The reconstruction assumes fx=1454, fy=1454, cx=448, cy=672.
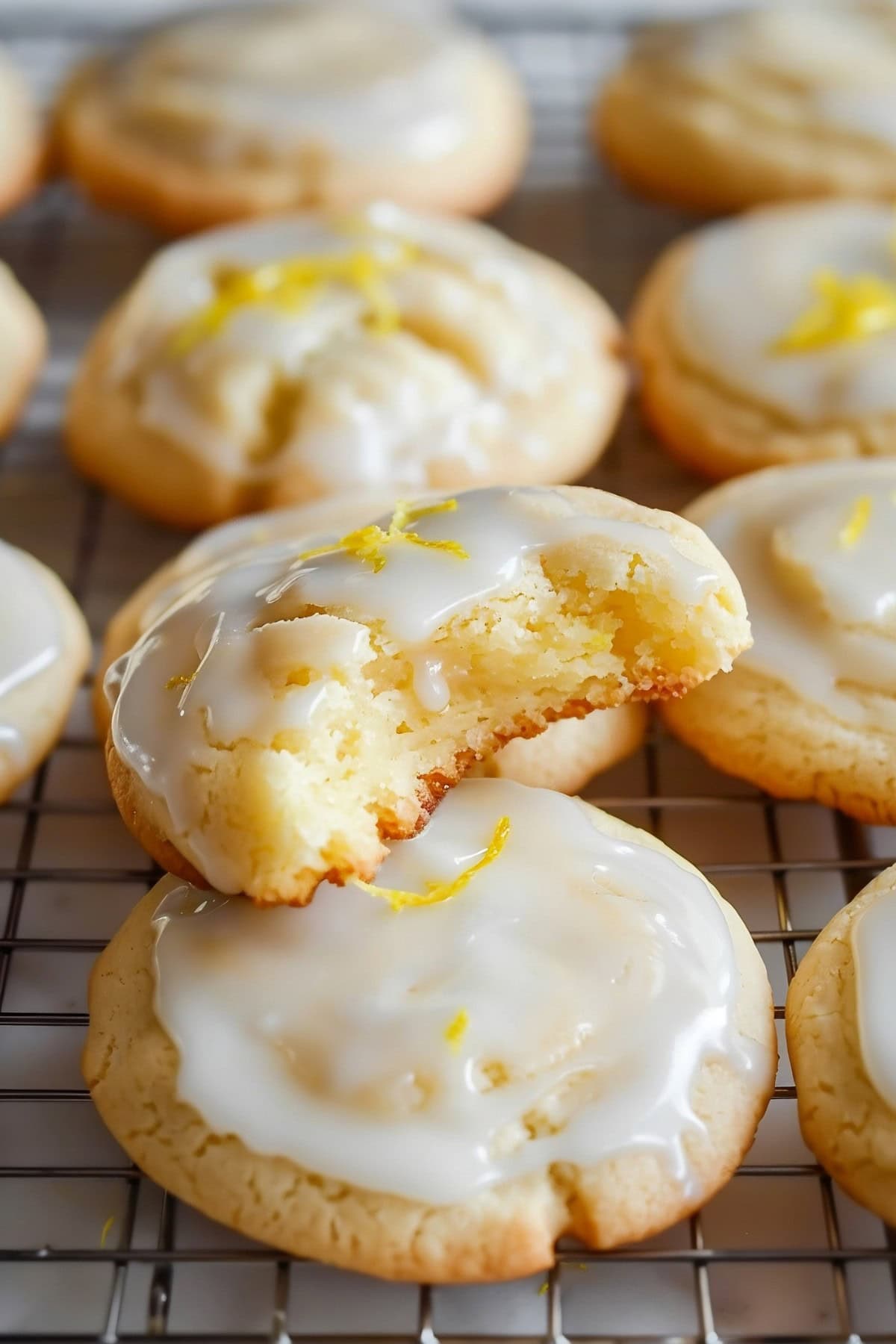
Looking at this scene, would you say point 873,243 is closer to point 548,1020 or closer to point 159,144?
point 159,144

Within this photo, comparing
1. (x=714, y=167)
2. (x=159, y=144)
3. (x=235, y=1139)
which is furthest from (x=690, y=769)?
(x=159, y=144)

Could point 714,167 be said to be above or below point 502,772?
above

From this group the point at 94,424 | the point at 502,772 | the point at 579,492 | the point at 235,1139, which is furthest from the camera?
the point at 94,424

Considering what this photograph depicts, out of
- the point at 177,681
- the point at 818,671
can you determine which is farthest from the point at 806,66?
the point at 177,681

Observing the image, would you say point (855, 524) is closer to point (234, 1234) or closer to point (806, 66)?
point (234, 1234)

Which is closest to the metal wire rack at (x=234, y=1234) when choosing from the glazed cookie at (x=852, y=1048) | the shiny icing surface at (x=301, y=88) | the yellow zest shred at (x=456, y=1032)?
the glazed cookie at (x=852, y=1048)

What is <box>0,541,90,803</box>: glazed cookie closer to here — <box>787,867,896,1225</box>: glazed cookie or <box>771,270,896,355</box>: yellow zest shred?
<box>787,867,896,1225</box>: glazed cookie

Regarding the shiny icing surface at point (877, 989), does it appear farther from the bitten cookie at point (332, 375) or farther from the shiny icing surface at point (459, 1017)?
the bitten cookie at point (332, 375)
